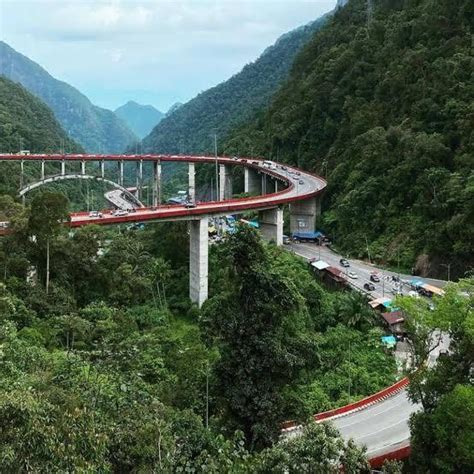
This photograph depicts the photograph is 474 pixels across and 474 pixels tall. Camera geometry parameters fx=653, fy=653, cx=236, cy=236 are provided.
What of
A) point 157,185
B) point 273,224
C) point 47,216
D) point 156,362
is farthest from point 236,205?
point 157,185

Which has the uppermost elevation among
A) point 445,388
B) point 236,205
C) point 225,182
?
point 236,205

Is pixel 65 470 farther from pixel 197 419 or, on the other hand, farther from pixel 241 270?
pixel 241 270

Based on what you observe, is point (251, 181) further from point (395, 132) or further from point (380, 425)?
point (380, 425)

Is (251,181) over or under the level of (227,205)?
under

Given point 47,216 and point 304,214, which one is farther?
point 304,214

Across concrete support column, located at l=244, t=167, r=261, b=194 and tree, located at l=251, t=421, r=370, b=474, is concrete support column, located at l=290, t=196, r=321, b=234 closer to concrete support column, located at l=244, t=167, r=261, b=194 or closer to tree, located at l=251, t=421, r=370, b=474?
concrete support column, located at l=244, t=167, r=261, b=194

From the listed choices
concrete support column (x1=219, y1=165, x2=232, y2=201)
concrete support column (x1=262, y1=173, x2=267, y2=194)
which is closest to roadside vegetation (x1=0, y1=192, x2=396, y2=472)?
concrete support column (x1=262, y1=173, x2=267, y2=194)
